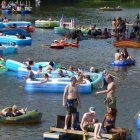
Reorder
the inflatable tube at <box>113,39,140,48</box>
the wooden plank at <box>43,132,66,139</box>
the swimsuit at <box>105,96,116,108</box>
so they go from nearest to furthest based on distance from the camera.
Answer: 1. the wooden plank at <box>43,132,66,139</box>
2. the swimsuit at <box>105,96,116,108</box>
3. the inflatable tube at <box>113,39,140,48</box>

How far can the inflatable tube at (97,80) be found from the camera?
32.7 meters

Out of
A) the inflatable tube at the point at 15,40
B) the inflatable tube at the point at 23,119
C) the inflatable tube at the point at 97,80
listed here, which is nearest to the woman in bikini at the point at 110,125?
the inflatable tube at the point at 23,119

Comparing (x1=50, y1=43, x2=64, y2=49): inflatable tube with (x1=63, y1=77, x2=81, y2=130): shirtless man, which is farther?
(x1=50, y1=43, x2=64, y2=49): inflatable tube

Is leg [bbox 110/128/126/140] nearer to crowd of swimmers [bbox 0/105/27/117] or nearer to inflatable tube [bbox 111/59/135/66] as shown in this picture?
crowd of swimmers [bbox 0/105/27/117]

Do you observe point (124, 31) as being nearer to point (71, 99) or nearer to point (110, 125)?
point (71, 99)

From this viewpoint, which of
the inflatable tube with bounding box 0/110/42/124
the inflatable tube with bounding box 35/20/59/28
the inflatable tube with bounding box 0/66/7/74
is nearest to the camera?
the inflatable tube with bounding box 0/110/42/124

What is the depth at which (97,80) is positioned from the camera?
33.0 m

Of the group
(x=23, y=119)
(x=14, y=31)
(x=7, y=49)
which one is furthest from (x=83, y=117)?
(x=14, y=31)

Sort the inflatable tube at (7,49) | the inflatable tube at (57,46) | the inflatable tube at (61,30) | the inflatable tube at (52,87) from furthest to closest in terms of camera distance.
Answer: the inflatable tube at (61,30), the inflatable tube at (57,46), the inflatable tube at (7,49), the inflatable tube at (52,87)

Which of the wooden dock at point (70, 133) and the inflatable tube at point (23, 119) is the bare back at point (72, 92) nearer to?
the wooden dock at point (70, 133)

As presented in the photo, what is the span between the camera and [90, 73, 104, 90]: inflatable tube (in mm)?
32688

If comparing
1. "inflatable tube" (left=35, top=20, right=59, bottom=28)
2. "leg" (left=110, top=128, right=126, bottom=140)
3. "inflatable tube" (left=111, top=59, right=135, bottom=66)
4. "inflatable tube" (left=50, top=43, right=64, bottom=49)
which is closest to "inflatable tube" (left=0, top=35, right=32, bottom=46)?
"inflatable tube" (left=50, top=43, right=64, bottom=49)

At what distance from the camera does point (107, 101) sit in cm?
2288

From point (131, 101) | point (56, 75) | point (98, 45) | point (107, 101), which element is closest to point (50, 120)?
point (107, 101)
